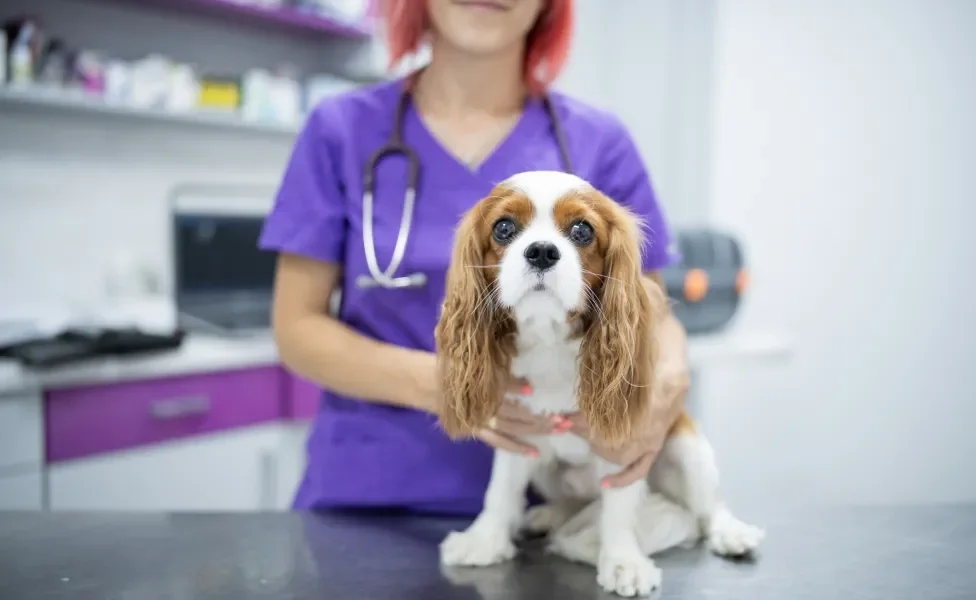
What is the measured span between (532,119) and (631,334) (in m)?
0.48

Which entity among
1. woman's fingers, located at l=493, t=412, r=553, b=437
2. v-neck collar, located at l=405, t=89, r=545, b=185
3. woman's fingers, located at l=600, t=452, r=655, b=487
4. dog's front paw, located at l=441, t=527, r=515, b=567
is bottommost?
dog's front paw, located at l=441, t=527, r=515, b=567

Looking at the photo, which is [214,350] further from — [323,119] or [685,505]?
[685,505]

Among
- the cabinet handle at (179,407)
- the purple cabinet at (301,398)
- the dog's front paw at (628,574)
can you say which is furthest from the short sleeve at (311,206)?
the purple cabinet at (301,398)

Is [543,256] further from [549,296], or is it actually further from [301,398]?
[301,398]

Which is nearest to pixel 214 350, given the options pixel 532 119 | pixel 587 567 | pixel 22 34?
→ pixel 22 34

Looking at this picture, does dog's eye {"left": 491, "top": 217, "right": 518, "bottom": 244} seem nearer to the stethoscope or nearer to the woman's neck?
the stethoscope

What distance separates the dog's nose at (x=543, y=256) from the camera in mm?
735

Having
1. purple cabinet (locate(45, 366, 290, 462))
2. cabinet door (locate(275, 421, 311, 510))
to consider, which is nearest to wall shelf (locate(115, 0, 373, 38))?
purple cabinet (locate(45, 366, 290, 462))

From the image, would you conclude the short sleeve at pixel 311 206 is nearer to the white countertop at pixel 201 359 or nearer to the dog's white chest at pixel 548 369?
the dog's white chest at pixel 548 369

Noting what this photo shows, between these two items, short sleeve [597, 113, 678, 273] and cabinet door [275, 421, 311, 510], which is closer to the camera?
short sleeve [597, 113, 678, 273]

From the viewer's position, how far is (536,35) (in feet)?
3.94

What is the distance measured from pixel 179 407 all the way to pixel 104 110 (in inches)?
35.8

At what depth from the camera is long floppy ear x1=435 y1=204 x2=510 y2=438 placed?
817mm

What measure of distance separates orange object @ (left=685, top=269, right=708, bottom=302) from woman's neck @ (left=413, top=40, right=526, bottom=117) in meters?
1.37
